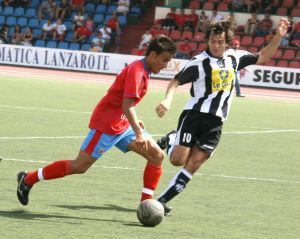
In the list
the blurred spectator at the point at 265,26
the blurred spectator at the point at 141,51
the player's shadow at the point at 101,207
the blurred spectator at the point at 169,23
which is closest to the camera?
the player's shadow at the point at 101,207

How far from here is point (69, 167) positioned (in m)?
8.66

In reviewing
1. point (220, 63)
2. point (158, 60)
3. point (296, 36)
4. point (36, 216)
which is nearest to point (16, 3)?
point (296, 36)

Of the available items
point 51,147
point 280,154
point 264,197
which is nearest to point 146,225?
point 264,197

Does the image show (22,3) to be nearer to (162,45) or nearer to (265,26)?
(265,26)

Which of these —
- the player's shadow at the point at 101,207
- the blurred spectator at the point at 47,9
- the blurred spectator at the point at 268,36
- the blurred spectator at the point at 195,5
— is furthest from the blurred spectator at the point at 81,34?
the player's shadow at the point at 101,207

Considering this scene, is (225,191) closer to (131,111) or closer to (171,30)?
(131,111)

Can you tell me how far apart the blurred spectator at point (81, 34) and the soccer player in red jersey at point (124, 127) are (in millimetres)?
28682

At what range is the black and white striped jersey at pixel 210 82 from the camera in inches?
358

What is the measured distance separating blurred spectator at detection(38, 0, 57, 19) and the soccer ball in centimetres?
3201

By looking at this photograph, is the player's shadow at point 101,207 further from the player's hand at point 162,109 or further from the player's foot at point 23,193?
the player's hand at point 162,109

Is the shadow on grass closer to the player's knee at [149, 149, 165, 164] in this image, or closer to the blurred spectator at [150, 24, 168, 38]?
the player's knee at [149, 149, 165, 164]

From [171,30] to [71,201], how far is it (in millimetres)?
27595

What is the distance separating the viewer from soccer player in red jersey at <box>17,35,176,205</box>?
823cm

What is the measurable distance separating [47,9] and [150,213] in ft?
107
